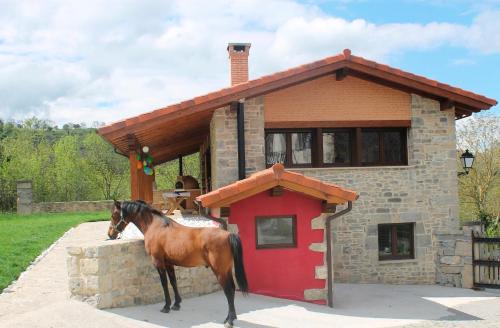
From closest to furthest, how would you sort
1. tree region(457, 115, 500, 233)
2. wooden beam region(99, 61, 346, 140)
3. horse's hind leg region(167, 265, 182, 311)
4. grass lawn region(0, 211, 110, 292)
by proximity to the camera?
horse's hind leg region(167, 265, 182, 311) < wooden beam region(99, 61, 346, 140) < grass lawn region(0, 211, 110, 292) < tree region(457, 115, 500, 233)

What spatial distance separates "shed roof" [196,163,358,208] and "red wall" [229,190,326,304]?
0.49 metres

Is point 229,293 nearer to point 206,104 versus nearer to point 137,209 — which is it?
point 137,209

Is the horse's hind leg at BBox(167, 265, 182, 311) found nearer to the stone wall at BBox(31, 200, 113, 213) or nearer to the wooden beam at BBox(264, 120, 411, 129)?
the wooden beam at BBox(264, 120, 411, 129)

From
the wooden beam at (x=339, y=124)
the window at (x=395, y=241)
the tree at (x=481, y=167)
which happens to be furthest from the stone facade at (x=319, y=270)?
→ the tree at (x=481, y=167)

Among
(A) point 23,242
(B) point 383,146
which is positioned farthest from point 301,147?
(A) point 23,242

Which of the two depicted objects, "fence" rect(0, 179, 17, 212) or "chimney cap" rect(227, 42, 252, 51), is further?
"fence" rect(0, 179, 17, 212)

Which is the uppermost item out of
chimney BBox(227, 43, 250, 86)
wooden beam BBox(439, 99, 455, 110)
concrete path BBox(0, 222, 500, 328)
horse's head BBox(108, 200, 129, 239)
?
chimney BBox(227, 43, 250, 86)

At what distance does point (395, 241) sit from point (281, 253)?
13.5ft

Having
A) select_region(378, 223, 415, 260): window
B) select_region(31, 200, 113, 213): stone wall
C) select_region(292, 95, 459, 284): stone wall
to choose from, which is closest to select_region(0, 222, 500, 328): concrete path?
select_region(292, 95, 459, 284): stone wall

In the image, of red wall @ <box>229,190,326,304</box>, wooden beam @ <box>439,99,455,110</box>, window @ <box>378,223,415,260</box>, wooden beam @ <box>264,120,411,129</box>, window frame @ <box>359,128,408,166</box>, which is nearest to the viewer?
red wall @ <box>229,190,326,304</box>

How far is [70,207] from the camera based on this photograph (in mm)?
31109

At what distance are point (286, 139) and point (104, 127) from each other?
14.5 feet

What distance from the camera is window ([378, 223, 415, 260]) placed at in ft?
40.7

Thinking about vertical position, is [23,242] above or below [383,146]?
below
